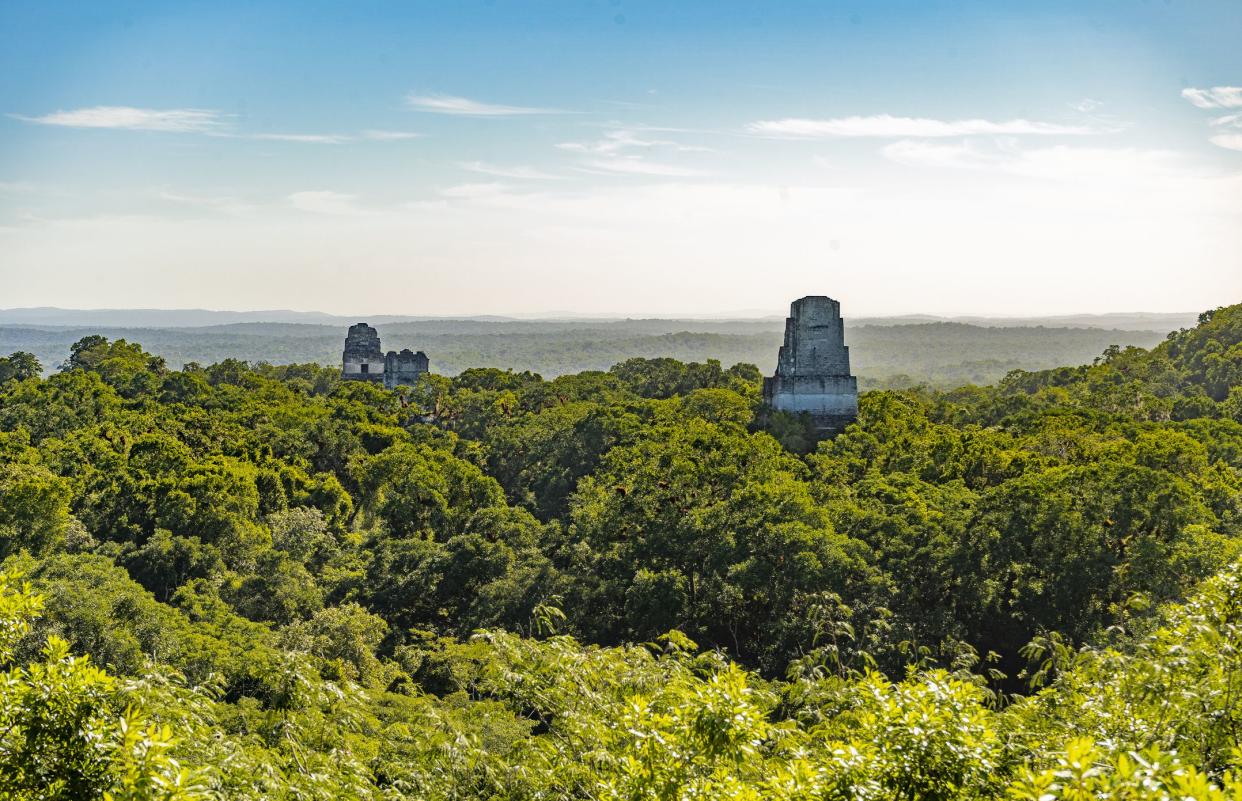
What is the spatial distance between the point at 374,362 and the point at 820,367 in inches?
1475

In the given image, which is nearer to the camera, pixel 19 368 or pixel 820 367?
pixel 820 367

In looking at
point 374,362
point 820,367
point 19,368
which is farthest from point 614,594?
point 19,368

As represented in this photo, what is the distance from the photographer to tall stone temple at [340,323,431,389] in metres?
66.5

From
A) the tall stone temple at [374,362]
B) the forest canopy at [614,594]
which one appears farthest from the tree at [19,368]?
the tall stone temple at [374,362]

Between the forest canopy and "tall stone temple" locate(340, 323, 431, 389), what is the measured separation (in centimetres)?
1192

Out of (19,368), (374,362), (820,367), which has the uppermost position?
(820,367)

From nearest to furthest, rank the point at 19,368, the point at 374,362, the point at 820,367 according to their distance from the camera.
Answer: the point at 820,367, the point at 19,368, the point at 374,362

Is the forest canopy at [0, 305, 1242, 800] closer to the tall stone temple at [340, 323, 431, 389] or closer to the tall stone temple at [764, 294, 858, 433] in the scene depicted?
the tall stone temple at [764, 294, 858, 433]

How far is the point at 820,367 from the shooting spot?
42.1 meters

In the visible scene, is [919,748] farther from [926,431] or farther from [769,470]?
[926,431]

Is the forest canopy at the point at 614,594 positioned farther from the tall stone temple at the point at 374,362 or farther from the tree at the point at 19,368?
the tall stone temple at the point at 374,362

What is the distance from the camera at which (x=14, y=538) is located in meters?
27.8

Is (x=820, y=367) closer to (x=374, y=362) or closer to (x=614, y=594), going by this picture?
(x=614, y=594)

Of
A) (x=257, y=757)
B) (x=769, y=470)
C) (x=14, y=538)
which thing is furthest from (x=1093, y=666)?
(x=14, y=538)
